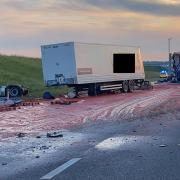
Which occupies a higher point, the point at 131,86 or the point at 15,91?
the point at 15,91

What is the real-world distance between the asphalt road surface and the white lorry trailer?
2160cm

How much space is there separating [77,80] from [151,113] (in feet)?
52.8

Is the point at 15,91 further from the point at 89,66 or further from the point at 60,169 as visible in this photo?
the point at 60,169

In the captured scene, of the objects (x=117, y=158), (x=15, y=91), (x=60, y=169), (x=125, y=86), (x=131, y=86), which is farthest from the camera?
(x=131, y=86)

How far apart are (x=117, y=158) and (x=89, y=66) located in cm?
2884

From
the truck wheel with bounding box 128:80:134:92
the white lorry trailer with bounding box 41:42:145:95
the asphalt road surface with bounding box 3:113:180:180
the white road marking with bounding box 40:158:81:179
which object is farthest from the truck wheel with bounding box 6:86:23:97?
the white road marking with bounding box 40:158:81:179

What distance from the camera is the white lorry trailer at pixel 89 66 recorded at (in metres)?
38.5

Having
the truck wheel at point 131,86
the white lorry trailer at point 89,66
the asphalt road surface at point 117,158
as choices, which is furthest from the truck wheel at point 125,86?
the asphalt road surface at point 117,158

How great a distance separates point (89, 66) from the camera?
39.9 m

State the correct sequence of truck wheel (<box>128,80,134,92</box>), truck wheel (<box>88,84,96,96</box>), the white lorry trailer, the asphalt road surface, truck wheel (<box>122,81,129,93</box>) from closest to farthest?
the asphalt road surface, the white lorry trailer, truck wheel (<box>88,84,96,96</box>), truck wheel (<box>122,81,129,93</box>), truck wheel (<box>128,80,134,92</box>)

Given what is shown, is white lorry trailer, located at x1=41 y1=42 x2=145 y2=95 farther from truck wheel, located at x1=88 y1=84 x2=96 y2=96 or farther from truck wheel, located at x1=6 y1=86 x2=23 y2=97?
truck wheel, located at x1=6 y1=86 x2=23 y2=97

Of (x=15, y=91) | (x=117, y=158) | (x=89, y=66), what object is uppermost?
(x=89, y=66)

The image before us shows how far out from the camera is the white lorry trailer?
38531 mm

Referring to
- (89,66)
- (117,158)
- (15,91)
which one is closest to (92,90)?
(89,66)
